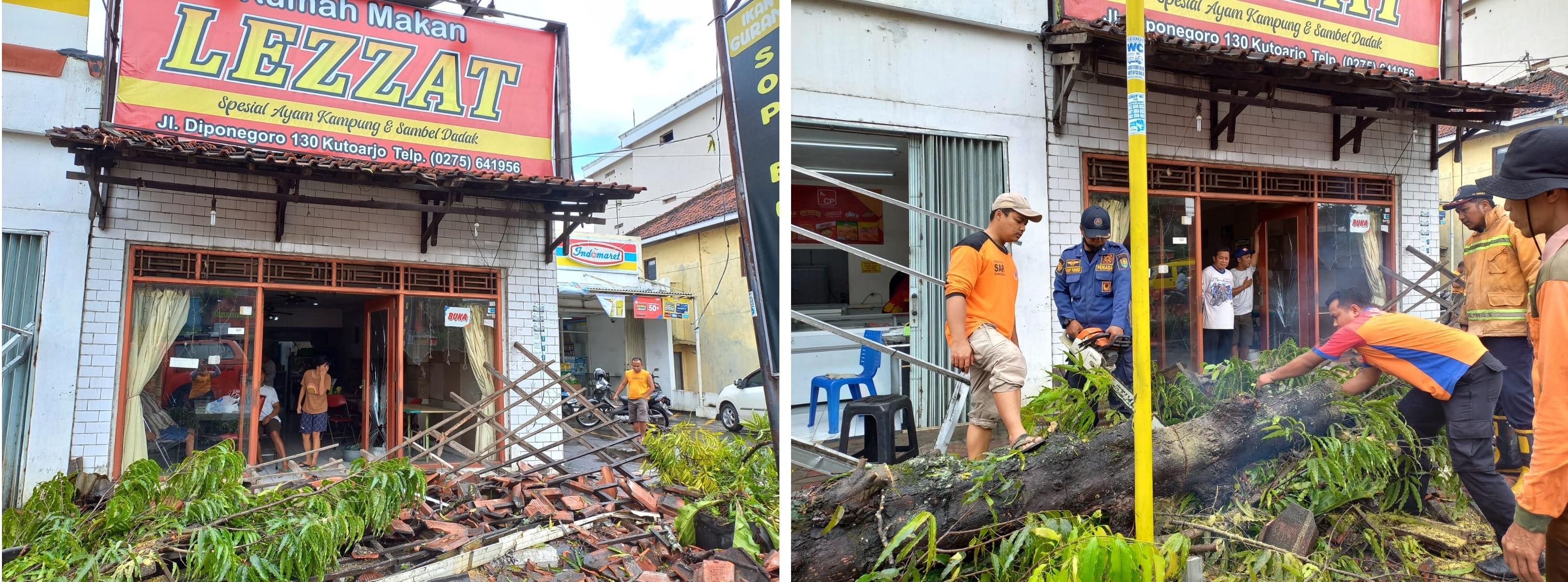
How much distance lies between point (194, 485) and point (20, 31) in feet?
11.6

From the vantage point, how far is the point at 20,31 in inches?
219

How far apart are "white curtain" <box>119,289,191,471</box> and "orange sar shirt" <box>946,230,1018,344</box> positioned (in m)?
6.37

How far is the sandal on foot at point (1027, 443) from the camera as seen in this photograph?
3.07 meters

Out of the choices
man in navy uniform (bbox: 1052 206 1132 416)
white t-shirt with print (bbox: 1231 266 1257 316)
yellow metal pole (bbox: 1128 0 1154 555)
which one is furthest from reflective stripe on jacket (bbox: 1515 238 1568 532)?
white t-shirt with print (bbox: 1231 266 1257 316)

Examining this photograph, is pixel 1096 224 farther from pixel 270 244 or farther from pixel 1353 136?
pixel 270 244

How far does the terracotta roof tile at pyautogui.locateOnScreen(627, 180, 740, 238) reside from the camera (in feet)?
26.8

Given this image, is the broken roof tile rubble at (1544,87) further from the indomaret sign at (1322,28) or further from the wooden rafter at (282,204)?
the wooden rafter at (282,204)

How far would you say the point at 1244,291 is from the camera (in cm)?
601

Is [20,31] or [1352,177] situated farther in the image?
[1352,177]

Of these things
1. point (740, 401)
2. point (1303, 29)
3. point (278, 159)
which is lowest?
point (740, 401)

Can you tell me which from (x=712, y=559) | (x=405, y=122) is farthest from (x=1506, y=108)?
(x=405, y=122)

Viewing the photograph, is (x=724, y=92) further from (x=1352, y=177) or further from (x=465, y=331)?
(x=465, y=331)

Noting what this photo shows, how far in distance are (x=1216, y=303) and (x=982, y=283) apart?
3195 millimetres

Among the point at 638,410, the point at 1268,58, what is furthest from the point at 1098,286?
the point at 638,410
